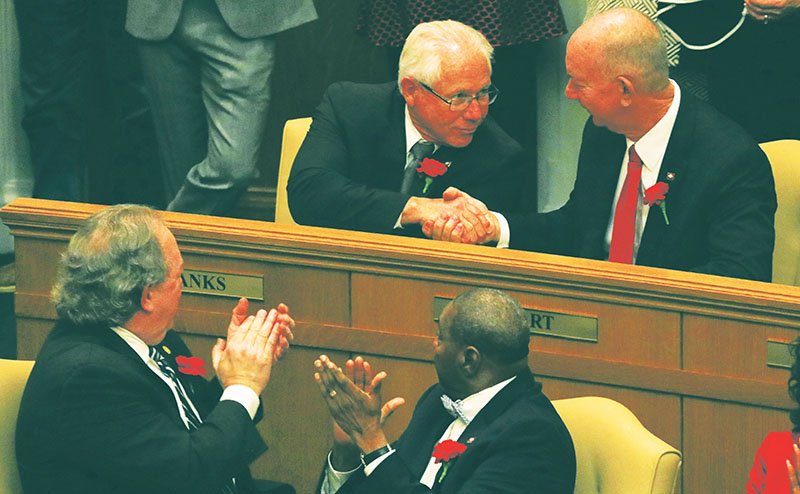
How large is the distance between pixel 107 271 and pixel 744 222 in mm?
1525

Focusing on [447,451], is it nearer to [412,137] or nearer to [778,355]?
[778,355]

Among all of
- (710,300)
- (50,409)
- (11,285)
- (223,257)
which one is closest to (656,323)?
(710,300)

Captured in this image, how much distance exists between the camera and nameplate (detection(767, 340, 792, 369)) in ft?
11.5

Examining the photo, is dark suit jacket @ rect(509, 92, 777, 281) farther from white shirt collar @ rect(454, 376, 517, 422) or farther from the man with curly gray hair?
the man with curly gray hair

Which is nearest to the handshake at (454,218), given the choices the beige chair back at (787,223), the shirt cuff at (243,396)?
the beige chair back at (787,223)

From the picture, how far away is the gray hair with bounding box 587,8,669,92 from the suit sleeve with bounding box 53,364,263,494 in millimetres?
1512

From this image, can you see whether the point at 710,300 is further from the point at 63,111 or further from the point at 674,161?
the point at 63,111

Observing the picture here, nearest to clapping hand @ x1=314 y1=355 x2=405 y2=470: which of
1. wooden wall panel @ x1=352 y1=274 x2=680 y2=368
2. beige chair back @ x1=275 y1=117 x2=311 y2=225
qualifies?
wooden wall panel @ x1=352 y1=274 x2=680 y2=368

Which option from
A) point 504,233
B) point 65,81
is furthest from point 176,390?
point 65,81

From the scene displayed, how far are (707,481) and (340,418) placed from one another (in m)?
0.85

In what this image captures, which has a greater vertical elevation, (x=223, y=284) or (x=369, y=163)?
(x=369, y=163)

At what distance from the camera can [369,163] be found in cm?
442

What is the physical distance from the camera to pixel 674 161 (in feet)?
13.1

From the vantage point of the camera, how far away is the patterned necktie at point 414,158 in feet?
14.4
